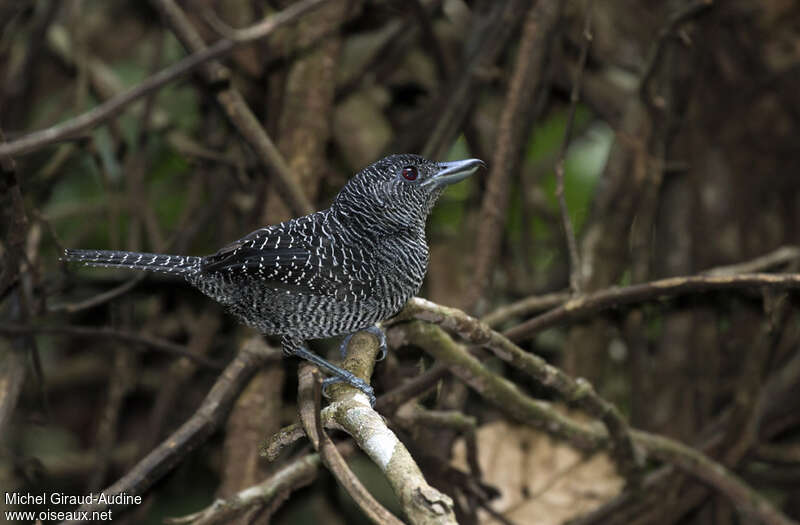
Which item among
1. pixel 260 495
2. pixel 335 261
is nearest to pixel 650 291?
pixel 335 261

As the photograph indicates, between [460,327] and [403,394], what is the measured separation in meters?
0.46

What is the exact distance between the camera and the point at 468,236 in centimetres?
473

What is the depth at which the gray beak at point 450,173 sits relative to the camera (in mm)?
2312

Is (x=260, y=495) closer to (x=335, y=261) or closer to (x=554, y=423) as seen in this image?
(x=335, y=261)

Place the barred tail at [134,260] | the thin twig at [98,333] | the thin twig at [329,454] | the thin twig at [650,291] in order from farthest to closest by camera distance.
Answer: the thin twig at [98,333] < the thin twig at [650,291] < the barred tail at [134,260] < the thin twig at [329,454]

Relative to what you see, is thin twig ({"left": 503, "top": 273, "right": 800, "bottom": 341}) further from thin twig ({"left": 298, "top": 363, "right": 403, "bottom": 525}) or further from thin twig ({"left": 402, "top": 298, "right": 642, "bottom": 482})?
thin twig ({"left": 298, "top": 363, "right": 403, "bottom": 525})

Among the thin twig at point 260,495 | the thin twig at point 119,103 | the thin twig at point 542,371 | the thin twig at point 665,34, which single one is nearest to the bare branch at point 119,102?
the thin twig at point 119,103

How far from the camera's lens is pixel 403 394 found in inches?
113

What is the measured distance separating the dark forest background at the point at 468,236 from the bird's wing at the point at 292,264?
0.56 metres

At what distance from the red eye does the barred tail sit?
24.1 inches

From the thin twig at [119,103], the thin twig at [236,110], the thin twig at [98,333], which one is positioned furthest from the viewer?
the thin twig at [98,333]

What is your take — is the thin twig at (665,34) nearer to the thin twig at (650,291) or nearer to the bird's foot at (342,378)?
the thin twig at (650,291)

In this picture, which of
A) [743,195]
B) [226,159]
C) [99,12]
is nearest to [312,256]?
[226,159]

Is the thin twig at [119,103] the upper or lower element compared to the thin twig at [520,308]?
upper
